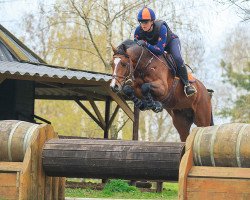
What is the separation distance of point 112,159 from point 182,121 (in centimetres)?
510

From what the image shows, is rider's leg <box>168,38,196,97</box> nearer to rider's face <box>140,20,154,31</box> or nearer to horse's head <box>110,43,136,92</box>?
rider's face <box>140,20,154,31</box>

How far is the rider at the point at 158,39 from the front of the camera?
36.6 ft

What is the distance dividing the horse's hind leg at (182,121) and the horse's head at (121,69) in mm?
1903

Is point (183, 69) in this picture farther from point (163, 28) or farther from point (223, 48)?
point (223, 48)

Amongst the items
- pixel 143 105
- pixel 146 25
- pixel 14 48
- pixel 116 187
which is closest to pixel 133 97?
pixel 143 105

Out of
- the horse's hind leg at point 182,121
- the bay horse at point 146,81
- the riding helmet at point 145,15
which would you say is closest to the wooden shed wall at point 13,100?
the horse's hind leg at point 182,121

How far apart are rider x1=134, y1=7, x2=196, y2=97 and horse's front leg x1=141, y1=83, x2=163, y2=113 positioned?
2.05 ft

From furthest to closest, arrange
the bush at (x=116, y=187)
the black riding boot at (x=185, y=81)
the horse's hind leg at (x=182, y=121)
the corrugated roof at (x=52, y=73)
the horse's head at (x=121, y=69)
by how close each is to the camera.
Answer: the corrugated roof at (x=52, y=73) < the bush at (x=116, y=187) < the horse's hind leg at (x=182, y=121) < the black riding boot at (x=185, y=81) < the horse's head at (x=121, y=69)

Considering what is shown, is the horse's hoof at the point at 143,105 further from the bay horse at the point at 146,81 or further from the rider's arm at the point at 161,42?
the rider's arm at the point at 161,42

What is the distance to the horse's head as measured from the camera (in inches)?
429

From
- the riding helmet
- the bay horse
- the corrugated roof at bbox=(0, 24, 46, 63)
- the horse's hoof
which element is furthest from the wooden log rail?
the corrugated roof at bbox=(0, 24, 46, 63)

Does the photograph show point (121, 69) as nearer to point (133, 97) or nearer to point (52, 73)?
point (133, 97)

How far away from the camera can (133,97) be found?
438 inches

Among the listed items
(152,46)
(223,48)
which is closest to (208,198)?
(152,46)
